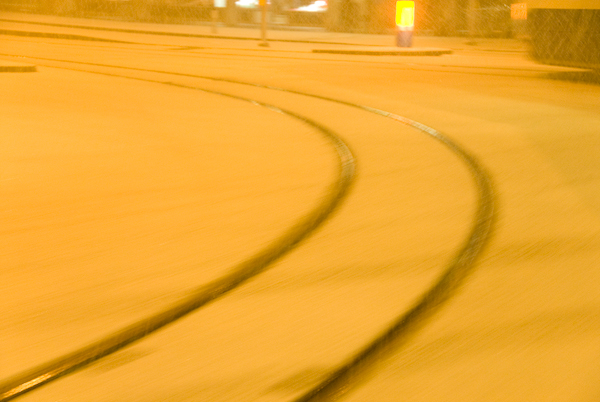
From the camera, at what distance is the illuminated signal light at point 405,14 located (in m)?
17.6

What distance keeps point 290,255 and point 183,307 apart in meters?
0.70

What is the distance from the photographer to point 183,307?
2.82 m

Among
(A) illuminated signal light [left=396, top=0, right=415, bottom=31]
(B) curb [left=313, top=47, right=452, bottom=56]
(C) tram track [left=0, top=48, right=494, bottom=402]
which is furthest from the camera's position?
(A) illuminated signal light [left=396, top=0, right=415, bottom=31]

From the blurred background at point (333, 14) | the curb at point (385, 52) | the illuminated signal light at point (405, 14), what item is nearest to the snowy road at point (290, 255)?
the curb at point (385, 52)

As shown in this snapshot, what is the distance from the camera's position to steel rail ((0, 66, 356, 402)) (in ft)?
7.50

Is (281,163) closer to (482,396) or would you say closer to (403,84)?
(482,396)

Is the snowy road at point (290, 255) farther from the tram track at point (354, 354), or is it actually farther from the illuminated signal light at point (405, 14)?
the illuminated signal light at point (405, 14)

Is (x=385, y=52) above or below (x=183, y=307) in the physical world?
above

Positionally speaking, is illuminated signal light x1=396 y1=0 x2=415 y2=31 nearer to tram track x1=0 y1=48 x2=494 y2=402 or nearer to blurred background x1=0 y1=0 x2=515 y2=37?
blurred background x1=0 y1=0 x2=515 y2=37

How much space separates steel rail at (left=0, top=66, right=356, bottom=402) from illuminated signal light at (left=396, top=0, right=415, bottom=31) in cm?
1371

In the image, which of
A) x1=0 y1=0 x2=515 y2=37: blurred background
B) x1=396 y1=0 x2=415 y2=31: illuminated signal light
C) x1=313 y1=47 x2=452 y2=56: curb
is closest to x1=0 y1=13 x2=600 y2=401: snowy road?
x1=313 y1=47 x2=452 y2=56: curb

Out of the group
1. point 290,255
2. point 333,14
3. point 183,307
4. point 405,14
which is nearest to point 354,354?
point 183,307

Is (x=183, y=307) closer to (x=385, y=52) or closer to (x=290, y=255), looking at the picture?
(x=290, y=255)

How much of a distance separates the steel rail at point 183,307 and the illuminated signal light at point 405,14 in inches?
540
